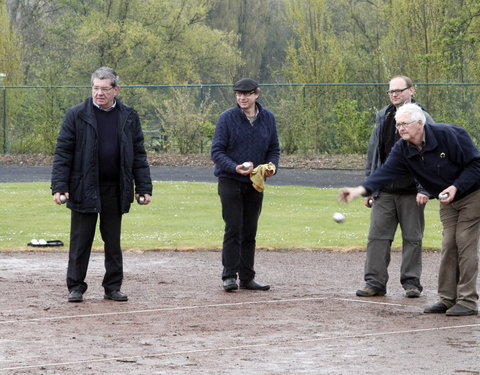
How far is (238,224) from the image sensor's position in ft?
35.7

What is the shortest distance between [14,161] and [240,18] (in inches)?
1013

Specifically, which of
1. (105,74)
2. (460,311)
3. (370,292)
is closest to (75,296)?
(105,74)

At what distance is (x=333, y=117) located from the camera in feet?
106

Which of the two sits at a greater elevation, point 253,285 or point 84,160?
point 84,160

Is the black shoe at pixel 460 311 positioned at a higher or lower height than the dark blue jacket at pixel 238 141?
lower

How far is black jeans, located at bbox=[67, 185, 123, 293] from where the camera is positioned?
1019 cm

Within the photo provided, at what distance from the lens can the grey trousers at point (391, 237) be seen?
10562 mm

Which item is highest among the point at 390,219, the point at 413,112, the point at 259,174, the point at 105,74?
the point at 105,74

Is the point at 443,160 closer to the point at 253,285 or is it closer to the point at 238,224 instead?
the point at 238,224

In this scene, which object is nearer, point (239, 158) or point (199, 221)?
point (239, 158)

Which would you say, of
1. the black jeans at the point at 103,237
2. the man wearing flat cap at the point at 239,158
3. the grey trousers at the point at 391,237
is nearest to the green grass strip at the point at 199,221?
the man wearing flat cap at the point at 239,158

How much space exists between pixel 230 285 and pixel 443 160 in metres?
2.71

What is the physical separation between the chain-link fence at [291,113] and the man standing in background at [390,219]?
20217 mm

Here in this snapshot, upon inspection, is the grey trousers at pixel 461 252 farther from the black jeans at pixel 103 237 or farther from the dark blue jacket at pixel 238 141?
the black jeans at pixel 103 237
